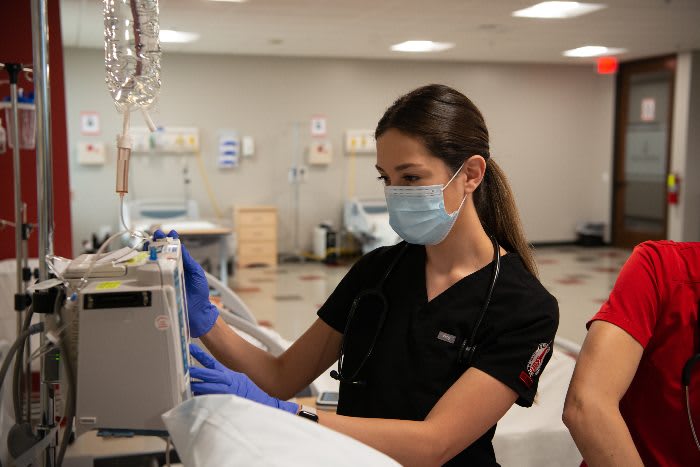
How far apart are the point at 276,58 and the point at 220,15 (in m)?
3.00

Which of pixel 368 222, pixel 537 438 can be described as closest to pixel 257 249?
pixel 368 222

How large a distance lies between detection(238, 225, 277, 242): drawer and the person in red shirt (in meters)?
8.28

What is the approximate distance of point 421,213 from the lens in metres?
1.46

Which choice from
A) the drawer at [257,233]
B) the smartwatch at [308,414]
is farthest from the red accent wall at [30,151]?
the drawer at [257,233]

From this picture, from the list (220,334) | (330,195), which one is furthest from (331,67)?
(220,334)

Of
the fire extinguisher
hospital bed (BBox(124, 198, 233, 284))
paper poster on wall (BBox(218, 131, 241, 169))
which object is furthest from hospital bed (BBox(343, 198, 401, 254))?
the fire extinguisher

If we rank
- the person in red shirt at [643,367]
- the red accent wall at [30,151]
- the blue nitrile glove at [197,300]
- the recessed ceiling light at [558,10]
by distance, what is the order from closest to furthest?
the person in red shirt at [643,367], the blue nitrile glove at [197,300], the red accent wall at [30,151], the recessed ceiling light at [558,10]

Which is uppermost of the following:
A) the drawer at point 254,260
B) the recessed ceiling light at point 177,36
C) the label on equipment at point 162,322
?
the recessed ceiling light at point 177,36

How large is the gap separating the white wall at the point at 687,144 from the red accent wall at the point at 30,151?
7.98m

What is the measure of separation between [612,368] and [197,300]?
87cm

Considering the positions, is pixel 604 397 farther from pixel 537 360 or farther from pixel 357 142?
pixel 357 142

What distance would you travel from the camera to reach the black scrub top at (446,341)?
1.35 meters

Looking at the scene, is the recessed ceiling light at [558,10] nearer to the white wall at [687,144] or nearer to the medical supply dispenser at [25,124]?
the white wall at [687,144]

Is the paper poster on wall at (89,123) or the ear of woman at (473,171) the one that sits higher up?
the paper poster on wall at (89,123)
